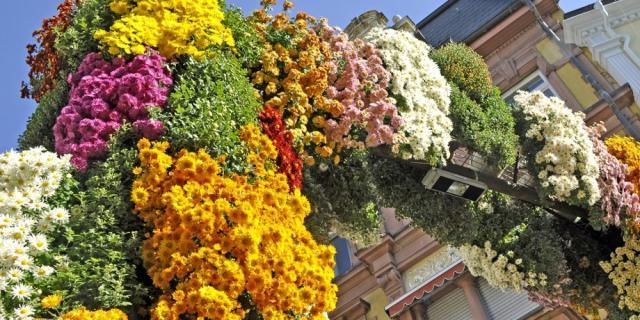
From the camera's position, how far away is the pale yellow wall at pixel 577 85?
548 inches

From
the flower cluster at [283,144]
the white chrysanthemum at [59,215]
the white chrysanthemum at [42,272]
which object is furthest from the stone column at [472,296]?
the white chrysanthemum at [42,272]

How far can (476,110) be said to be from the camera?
315 inches

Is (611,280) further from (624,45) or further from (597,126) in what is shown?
(624,45)

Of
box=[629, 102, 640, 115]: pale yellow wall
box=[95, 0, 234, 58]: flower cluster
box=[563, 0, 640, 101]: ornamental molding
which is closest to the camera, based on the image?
box=[95, 0, 234, 58]: flower cluster

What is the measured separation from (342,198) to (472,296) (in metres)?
7.21

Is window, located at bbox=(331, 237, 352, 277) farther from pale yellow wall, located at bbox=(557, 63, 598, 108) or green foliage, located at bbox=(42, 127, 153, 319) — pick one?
green foliage, located at bbox=(42, 127, 153, 319)

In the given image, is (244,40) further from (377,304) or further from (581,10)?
(581,10)

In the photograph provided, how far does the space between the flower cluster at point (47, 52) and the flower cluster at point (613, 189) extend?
237 inches

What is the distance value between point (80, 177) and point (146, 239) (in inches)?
30.2

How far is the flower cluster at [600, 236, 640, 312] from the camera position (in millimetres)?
8648

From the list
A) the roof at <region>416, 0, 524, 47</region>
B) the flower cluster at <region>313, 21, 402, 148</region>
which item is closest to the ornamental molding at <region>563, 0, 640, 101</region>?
the roof at <region>416, 0, 524, 47</region>

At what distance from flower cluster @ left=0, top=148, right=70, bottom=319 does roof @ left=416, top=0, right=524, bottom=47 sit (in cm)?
1167

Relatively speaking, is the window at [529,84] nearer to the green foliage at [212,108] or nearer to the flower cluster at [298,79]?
the flower cluster at [298,79]

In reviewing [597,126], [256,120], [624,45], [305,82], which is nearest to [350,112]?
[305,82]
